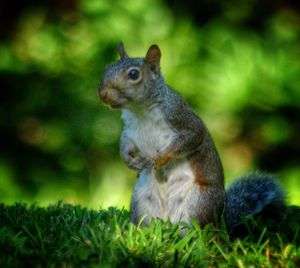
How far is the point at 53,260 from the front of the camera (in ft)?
10.2

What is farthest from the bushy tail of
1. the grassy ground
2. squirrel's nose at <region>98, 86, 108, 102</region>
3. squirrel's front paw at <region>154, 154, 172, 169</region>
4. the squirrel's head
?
squirrel's nose at <region>98, 86, 108, 102</region>

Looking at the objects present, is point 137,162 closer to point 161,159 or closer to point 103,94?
point 161,159

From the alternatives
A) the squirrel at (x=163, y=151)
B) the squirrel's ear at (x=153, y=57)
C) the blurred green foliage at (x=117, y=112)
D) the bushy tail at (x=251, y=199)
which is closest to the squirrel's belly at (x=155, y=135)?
the squirrel at (x=163, y=151)

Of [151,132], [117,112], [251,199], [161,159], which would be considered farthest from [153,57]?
[117,112]

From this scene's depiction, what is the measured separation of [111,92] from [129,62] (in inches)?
8.0

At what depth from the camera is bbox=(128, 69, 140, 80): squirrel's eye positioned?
3.65 metres

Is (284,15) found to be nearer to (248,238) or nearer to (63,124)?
(63,124)

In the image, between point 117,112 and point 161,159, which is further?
point 117,112

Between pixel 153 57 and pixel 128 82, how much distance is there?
25cm

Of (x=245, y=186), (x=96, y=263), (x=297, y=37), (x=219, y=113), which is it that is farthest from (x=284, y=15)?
(x=96, y=263)

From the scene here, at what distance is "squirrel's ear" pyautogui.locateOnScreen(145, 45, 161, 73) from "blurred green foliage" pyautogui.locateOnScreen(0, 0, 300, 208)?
2779mm

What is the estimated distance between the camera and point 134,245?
3385 mm

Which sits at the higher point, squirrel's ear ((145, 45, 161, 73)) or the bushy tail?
squirrel's ear ((145, 45, 161, 73))

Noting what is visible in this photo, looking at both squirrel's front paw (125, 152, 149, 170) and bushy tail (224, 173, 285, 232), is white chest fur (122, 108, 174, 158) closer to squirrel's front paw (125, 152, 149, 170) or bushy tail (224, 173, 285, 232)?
squirrel's front paw (125, 152, 149, 170)
